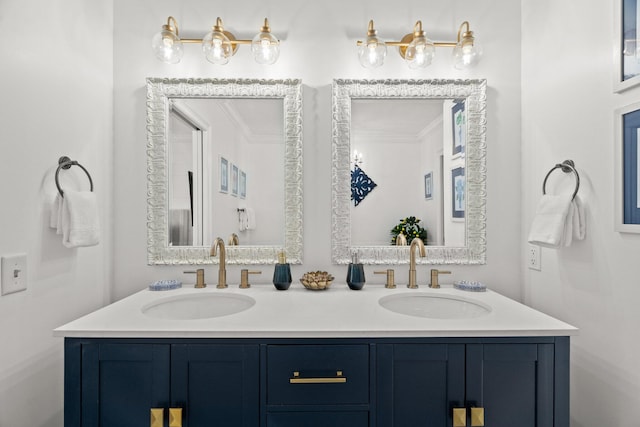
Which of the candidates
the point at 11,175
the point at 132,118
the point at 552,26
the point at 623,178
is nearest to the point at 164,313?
the point at 11,175

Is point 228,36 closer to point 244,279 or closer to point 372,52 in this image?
point 372,52

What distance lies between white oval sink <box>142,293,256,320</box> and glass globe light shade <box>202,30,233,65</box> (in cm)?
105

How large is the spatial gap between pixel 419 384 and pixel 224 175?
47.4 inches

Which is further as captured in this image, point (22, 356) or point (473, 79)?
point (473, 79)

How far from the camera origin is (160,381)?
104 cm

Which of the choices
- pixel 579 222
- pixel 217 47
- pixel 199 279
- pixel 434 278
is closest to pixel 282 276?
pixel 199 279

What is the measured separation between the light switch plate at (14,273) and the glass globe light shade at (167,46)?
3.13 feet

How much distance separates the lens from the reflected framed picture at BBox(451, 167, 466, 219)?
1.65 meters

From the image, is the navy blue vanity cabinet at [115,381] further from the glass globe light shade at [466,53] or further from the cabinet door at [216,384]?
the glass globe light shade at [466,53]

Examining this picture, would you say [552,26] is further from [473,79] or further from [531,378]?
[531,378]

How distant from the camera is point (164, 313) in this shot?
4.70 feet

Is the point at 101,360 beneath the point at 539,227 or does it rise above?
beneath

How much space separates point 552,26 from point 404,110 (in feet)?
2.24

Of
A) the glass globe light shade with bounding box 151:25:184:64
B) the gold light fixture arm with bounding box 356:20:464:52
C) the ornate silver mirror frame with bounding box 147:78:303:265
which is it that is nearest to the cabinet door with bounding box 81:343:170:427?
the ornate silver mirror frame with bounding box 147:78:303:265
